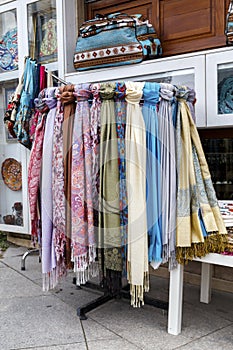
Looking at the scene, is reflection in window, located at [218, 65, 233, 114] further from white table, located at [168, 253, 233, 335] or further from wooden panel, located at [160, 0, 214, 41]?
white table, located at [168, 253, 233, 335]

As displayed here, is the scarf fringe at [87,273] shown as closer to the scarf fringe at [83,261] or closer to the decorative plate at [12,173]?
the scarf fringe at [83,261]

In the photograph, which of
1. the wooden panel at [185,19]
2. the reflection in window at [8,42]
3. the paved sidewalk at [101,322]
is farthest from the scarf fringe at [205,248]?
the reflection in window at [8,42]

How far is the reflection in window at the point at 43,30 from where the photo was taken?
3215 mm

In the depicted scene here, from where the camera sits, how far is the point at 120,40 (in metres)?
2.64

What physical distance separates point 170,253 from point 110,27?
5.14ft

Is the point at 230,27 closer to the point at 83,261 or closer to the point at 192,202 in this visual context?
the point at 192,202

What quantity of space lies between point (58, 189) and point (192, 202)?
0.67 metres

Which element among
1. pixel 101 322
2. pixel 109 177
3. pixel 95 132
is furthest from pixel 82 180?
pixel 101 322

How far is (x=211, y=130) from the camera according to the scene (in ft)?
8.76

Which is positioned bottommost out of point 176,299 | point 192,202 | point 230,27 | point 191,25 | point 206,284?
point 206,284

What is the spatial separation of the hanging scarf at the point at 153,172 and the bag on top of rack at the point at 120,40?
31.1 inches

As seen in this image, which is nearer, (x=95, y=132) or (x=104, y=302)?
(x=95, y=132)

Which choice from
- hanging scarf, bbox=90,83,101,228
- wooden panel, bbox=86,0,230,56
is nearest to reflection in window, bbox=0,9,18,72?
wooden panel, bbox=86,0,230,56

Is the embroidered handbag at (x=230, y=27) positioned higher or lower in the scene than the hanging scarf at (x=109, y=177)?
higher
